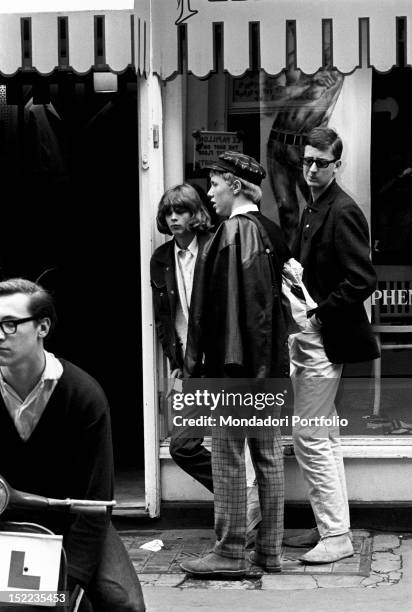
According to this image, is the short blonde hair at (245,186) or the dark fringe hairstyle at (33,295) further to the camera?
the short blonde hair at (245,186)

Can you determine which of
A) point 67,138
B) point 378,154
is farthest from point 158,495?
point 67,138

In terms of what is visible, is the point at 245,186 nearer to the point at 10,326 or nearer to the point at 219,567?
the point at 219,567

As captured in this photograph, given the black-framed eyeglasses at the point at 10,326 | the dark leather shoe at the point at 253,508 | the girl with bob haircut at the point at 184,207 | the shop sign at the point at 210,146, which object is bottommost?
the dark leather shoe at the point at 253,508

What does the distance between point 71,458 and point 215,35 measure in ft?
11.3

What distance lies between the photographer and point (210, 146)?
7.19 metres

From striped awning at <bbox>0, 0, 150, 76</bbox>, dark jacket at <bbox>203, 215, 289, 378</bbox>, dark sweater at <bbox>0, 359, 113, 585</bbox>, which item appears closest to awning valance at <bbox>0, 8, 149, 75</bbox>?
striped awning at <bbox>0, 0, 150, 76</bbox>

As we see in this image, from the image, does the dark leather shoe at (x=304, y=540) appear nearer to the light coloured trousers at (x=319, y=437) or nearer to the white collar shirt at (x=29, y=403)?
the light coloured trousers at (x=319, y=437)

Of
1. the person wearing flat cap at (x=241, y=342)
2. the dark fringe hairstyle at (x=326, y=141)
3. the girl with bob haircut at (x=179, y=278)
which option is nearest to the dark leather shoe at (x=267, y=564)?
the person wearing flat cap at (x=241, y=342)

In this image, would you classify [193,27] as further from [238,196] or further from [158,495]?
[158,495]

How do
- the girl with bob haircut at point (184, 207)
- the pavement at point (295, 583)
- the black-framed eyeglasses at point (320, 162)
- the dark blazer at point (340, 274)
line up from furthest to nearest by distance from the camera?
the girl with bob haircut at point (184, 207) < the black-framed eyeglasses at point (320, 162) < the dark blazer at point (340, 274) < the pavement at point (295, 583)

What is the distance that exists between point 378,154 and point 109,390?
10.9 feet

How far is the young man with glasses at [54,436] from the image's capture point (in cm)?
399

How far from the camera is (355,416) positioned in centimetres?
721

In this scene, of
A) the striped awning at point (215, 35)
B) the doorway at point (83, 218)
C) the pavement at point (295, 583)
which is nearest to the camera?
the pavement at point (295, 583)
